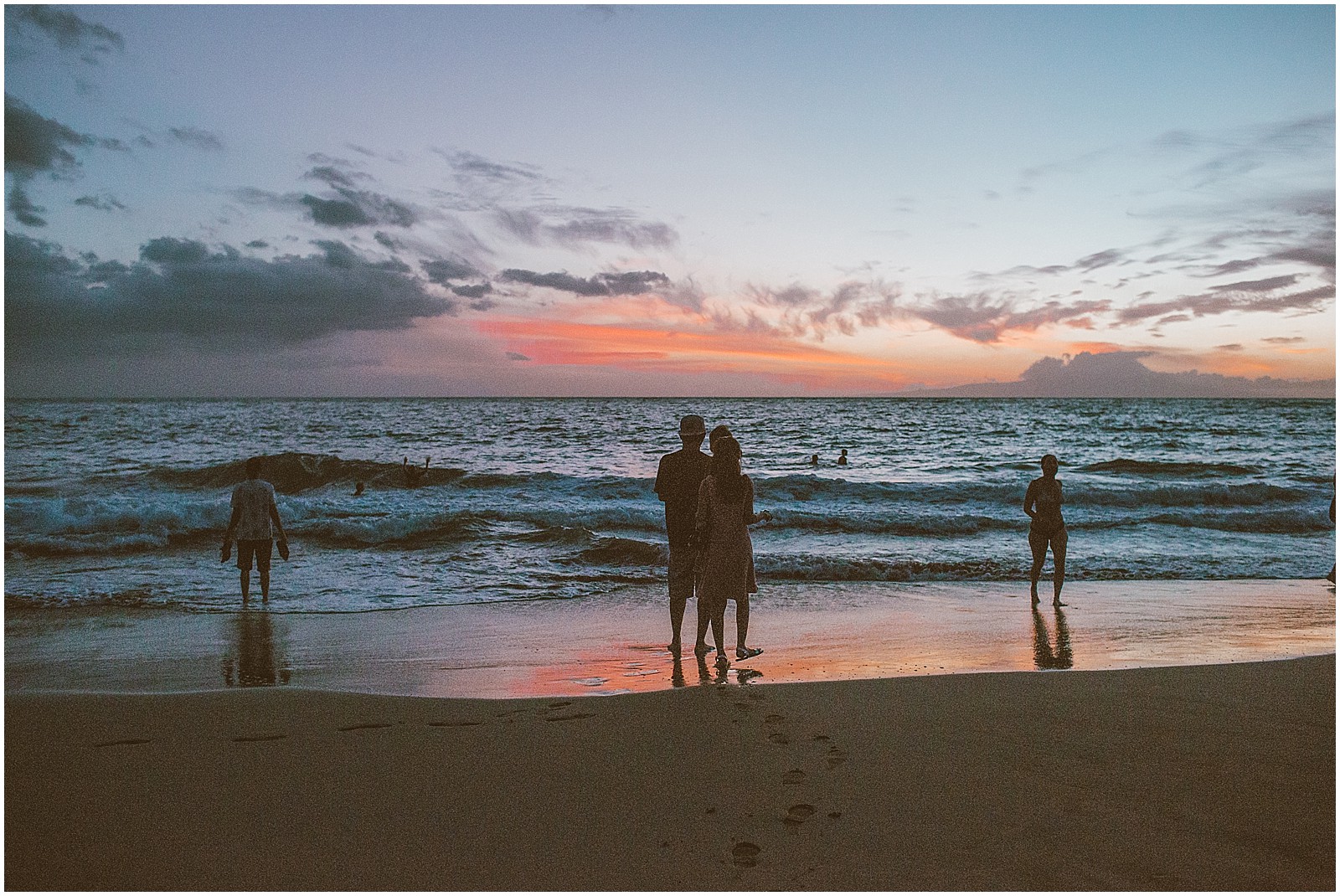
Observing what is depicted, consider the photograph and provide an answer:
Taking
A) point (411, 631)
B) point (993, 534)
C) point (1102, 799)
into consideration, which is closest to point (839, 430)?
point (993, 534)

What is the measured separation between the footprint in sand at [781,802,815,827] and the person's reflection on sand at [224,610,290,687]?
479 cm

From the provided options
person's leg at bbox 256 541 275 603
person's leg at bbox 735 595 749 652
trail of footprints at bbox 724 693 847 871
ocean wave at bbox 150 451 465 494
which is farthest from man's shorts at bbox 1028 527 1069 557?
ocean wave at bbox 150 451 465 494

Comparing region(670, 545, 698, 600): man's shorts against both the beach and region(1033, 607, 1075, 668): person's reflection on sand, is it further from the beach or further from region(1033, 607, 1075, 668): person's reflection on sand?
region(1033, 607, 1075, 668): person's reflection on sand

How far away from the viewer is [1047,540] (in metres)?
11.1

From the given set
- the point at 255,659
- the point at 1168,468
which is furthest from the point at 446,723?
the point at 1168,468

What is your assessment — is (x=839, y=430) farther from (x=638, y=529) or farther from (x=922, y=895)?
(x=922, y=895)

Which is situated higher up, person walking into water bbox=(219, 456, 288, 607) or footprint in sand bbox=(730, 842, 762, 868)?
person walking into water bbox=(219, 456, 288, 607)

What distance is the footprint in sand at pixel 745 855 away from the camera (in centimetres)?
357

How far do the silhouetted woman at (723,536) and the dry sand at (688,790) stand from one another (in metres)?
1.40

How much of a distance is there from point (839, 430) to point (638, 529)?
4048cm

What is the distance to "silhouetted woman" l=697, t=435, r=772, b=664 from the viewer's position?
7367 mm

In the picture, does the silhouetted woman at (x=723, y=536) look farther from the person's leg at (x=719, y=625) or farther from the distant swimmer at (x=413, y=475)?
the distant swimmer at (x=413, y=475)

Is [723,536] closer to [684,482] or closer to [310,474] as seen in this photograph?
[684,482]

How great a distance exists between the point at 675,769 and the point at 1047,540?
8059 millimetres
